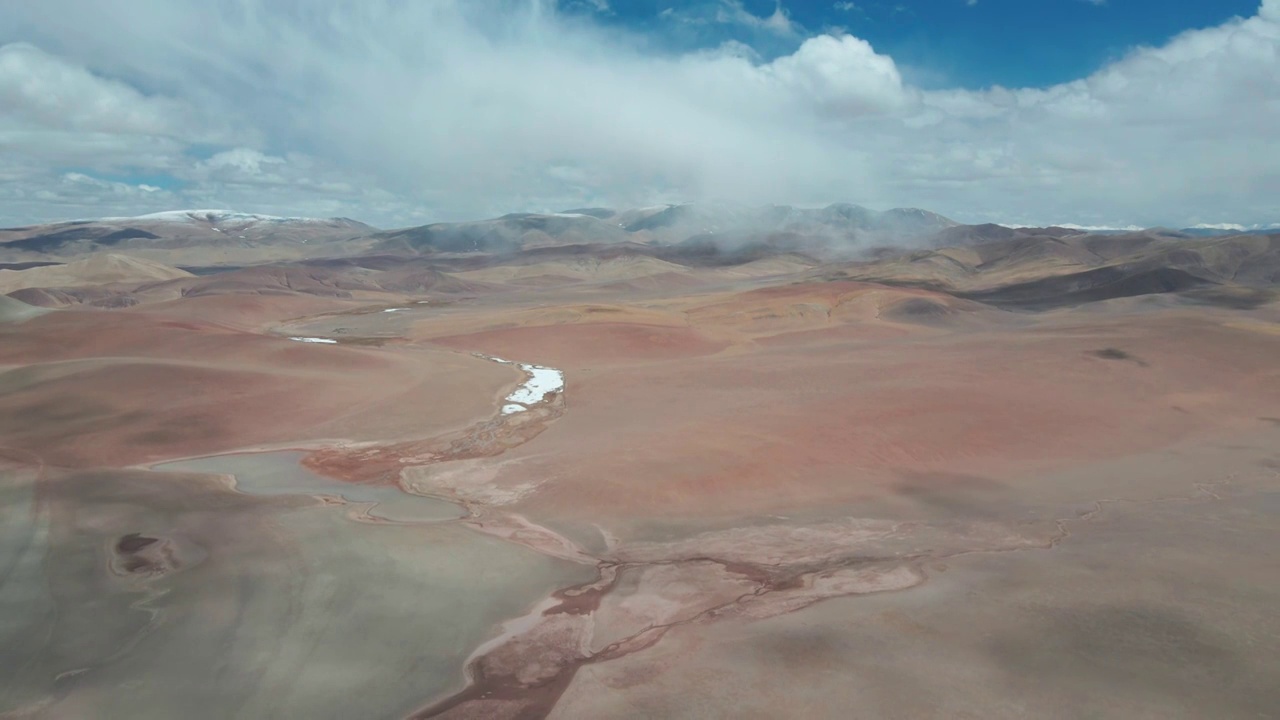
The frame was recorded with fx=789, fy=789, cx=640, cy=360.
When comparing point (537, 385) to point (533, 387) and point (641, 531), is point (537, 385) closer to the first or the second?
point (533, 387)

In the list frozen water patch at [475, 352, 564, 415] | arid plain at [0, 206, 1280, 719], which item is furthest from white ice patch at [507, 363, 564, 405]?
arid plain at [0, 206, 1280, 719]

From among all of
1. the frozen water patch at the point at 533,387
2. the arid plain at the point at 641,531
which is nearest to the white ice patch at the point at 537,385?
the frozen water patch at the point at 533,387

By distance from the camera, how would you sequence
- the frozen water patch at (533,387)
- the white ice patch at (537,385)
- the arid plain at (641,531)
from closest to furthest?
the arid plain at (641,531)
the frozen water patch at (533,387)
the white ice patch at (537,385)

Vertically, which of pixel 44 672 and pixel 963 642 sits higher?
pixel 963 642

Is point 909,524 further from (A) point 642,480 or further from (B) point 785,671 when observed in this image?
(B) point 785,671

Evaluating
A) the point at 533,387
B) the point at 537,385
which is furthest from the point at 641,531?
the point at 537,385

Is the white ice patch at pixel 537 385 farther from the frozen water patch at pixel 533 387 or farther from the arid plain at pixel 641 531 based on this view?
the arid plain at pixel 641 531

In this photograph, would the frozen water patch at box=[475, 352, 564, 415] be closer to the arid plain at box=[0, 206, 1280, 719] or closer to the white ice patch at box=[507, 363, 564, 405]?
the white ice patch at box=[507, 363, 564, 405]

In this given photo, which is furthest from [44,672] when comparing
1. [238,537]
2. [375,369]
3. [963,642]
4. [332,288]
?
[332,288]

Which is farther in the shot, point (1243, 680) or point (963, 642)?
point (963, 642)
